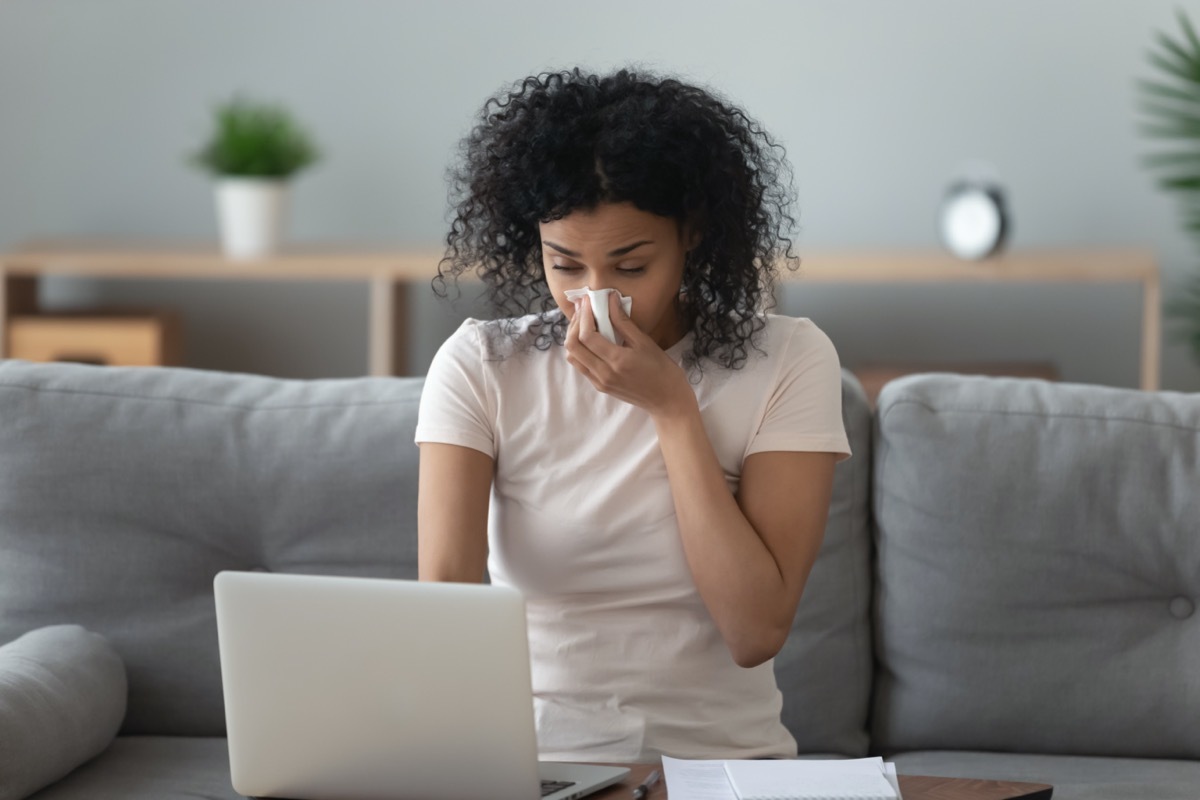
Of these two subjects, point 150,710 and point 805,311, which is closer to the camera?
point 150,710

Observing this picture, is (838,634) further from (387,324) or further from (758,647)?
(387,324)

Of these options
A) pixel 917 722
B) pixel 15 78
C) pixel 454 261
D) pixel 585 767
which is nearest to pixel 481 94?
pixel 15 78

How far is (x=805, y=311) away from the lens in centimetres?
345

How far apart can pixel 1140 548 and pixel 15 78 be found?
2952 mm

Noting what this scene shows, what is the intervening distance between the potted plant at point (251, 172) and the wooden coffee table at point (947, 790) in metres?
2.22

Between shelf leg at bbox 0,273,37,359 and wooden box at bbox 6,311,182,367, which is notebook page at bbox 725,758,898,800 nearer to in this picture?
wooden box at bbox 6,311,182,367

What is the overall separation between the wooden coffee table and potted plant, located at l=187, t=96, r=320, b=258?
2.22 metres

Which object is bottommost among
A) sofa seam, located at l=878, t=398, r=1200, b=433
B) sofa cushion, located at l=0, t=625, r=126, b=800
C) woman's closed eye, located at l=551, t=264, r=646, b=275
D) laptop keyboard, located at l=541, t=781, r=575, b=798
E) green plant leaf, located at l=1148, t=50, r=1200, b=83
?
sofa cushion, located at l=0, t=625, r=126, b=800

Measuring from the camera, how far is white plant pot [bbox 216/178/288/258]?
125 inches

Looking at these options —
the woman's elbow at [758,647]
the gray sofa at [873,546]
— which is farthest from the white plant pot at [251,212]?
the woman's elbow at [758,647]

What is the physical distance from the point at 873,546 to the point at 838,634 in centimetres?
13

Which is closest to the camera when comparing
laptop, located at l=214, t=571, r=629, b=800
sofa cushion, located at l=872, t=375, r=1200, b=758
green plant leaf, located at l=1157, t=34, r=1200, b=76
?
laptop, located at l=214, t=571, r=629, b=800

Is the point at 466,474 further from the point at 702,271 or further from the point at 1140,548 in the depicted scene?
the point at 1140,548

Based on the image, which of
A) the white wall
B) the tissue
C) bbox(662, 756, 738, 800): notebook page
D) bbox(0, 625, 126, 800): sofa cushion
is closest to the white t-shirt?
the tissue
